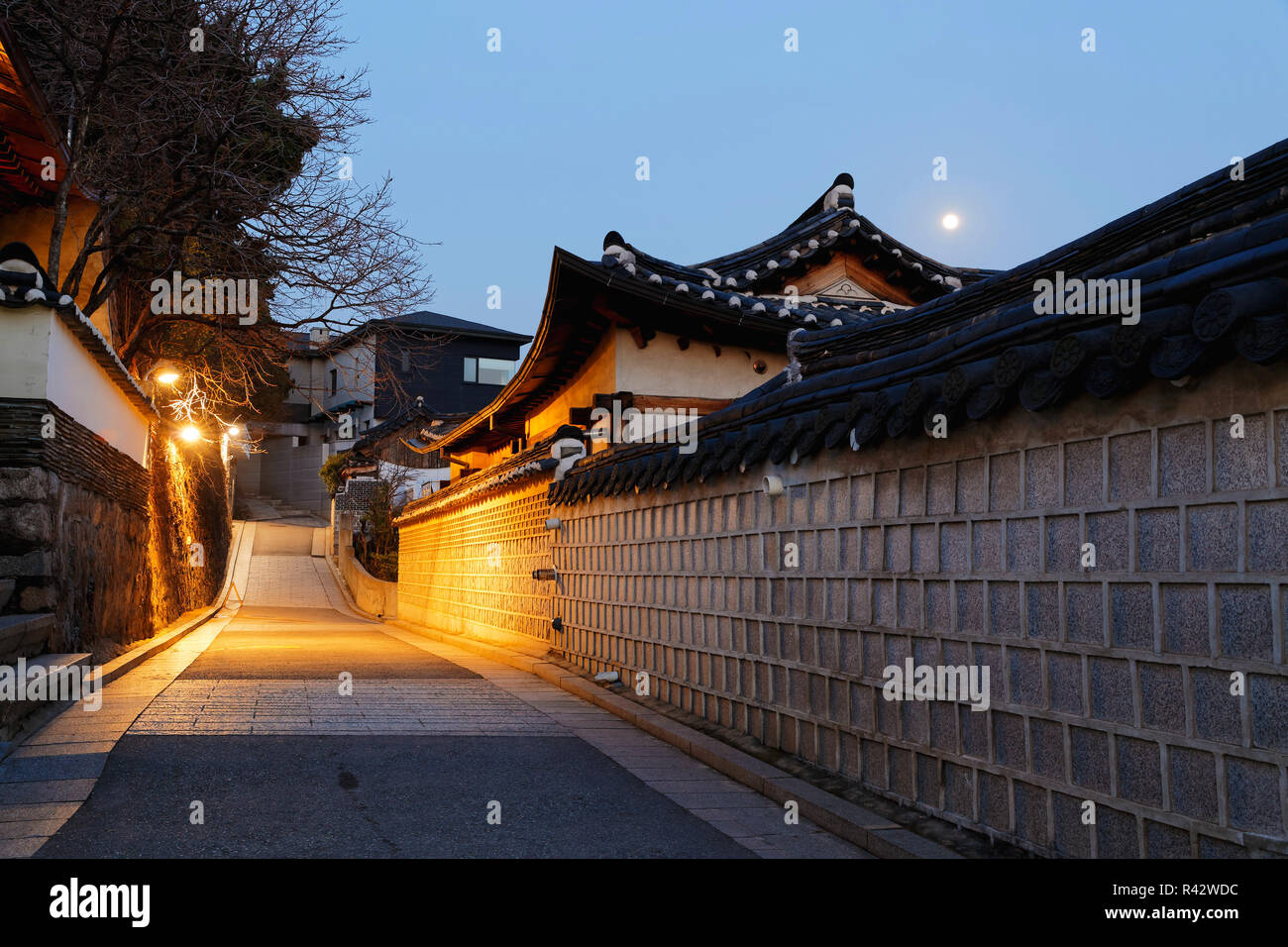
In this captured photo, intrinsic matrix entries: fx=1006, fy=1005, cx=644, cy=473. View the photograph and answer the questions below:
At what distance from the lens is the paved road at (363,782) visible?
5.22m

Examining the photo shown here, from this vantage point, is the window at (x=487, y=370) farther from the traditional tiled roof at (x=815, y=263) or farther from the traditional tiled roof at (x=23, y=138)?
the traditional tiled roof at (x=23, y=138)

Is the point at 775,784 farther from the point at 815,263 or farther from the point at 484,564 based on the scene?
the point at 484,564

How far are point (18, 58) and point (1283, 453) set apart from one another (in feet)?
33.0

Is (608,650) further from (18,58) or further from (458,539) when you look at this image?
(458,539)

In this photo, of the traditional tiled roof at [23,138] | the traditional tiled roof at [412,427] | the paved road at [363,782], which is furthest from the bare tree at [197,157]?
the traditional tiled roof at [412,427]

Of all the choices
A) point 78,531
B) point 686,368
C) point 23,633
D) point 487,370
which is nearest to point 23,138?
point 78,531

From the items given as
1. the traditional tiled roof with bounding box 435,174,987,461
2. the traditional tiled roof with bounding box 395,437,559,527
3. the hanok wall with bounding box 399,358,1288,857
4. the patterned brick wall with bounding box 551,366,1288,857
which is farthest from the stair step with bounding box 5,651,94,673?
the traditional tiled roof with bounding box 435,174,987,461

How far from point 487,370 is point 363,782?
43133 mm

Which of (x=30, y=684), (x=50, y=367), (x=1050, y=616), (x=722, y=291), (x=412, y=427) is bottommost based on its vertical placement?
(x=30, y=684)

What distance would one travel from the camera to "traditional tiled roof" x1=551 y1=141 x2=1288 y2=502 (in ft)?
11.3

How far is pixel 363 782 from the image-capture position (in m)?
6.57

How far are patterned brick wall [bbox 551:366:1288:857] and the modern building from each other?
33.1m

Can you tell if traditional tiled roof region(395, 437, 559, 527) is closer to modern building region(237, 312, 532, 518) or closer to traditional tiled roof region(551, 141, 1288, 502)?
traditional tiled roof region(551, 141, 1288, 502)
